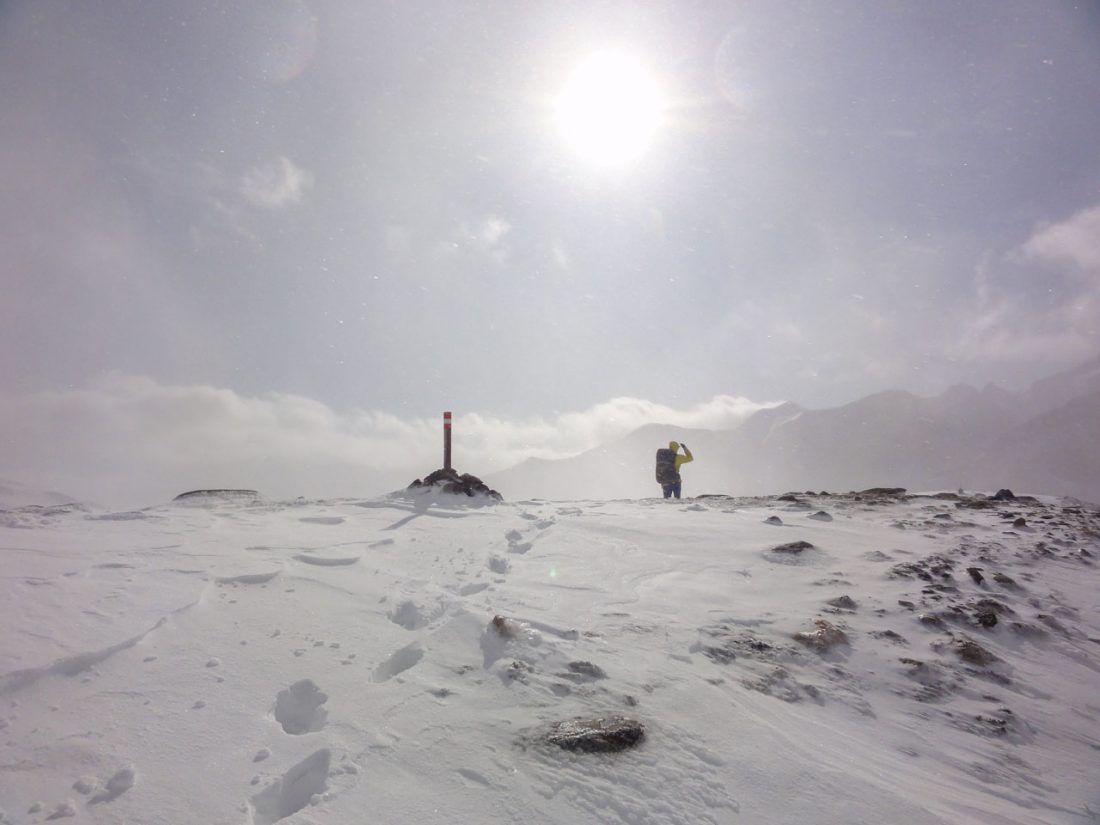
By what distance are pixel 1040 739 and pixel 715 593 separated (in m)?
2.38

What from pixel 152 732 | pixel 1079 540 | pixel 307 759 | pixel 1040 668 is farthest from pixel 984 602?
pixel 152 732

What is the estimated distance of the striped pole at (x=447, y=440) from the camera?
38.0 ft

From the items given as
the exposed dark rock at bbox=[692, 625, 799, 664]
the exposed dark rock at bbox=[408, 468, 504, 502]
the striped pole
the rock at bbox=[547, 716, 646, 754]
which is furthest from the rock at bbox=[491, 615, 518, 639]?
the striped pole

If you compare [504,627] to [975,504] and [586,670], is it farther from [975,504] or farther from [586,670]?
[975,504]

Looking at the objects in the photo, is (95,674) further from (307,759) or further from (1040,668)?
(1040,668)

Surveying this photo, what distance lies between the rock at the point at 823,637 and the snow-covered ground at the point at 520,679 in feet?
0.06

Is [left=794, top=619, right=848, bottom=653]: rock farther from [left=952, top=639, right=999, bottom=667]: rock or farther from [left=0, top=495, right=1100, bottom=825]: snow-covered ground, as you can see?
[left=952, top=639, right=999, bottom=667]: rock

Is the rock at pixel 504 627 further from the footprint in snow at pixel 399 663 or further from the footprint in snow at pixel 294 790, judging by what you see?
the footprint in snow at pixel 294 790

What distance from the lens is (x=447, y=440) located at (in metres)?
11.7

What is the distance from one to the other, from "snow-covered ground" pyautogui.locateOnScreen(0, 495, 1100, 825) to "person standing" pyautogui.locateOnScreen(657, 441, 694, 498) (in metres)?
8.27

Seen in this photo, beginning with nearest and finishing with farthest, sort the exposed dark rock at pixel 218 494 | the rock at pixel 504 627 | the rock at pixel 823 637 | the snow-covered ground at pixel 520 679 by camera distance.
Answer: the snow-covered ground at pixel 520 679 < the rock at pixel 504 627 < the rock at pixel 823 637 < the exposed dark rock at pixel 218 494

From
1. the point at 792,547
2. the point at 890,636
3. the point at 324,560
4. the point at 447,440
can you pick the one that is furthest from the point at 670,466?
the point at 324,560

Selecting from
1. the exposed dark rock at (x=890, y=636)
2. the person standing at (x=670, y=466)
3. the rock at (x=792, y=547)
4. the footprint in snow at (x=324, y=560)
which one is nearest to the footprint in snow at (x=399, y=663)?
the footprint in snow at (x=324, y=560)

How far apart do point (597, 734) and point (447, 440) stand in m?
9.41
